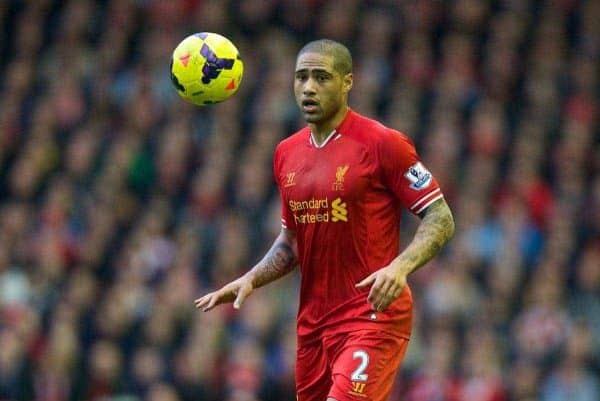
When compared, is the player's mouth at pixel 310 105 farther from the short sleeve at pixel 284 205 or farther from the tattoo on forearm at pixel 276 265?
the tattoo on forearm at pixel 276 265

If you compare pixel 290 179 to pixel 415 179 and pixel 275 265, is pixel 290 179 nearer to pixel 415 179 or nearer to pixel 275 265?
pixel 275 265

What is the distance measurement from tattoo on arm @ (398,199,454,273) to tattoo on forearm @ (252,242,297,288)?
1.02 m

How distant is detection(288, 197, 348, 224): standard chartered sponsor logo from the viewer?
823 centimetres

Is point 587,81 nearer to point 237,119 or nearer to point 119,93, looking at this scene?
point 237,119

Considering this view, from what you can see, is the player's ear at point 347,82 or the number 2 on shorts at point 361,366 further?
the player's ear at point 347,82

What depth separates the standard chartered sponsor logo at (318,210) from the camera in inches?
324

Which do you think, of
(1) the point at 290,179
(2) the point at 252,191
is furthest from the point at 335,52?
(2) the point at 252,191

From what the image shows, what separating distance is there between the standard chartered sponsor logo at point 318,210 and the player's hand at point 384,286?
69 centimetres

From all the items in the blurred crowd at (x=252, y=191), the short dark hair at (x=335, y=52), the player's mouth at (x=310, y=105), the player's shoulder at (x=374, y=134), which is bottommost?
the blurred crowd at (x=252, y=191)

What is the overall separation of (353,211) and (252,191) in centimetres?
758

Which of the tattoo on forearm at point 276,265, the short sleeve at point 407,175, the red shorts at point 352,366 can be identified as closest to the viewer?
the red shorts at point 352,366

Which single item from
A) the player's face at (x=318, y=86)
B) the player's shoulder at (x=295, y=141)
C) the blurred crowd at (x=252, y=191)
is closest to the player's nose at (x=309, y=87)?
the player's face at (x=318, y=86)

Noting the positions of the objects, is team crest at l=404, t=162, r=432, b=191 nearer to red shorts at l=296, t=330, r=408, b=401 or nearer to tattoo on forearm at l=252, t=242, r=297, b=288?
red shorts at l=296, t=330, r=408, b=401

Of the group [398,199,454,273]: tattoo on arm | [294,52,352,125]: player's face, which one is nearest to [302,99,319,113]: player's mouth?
[294,52,352,125]: player's face
